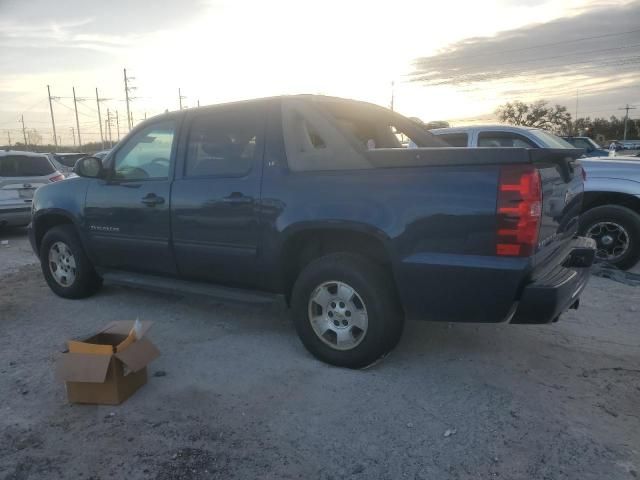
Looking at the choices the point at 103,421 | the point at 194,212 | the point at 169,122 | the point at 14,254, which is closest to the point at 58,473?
the point at 103,421

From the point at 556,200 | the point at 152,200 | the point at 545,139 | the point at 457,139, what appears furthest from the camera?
the point at 457,139

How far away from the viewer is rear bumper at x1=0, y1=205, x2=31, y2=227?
921 cm

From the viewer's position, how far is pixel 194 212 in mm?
4180

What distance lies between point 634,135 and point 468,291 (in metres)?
79.9

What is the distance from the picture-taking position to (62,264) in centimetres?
550

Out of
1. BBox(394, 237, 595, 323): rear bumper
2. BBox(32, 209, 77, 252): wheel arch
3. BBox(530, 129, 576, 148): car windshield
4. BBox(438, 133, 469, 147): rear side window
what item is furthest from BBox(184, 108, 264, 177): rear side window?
BBox(530, 129, 576, 148): car windshield

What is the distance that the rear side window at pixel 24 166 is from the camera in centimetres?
957

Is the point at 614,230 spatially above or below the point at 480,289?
below

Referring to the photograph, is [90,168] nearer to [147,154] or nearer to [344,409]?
[147,154]

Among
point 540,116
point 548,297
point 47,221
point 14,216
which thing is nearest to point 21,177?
point 14,216

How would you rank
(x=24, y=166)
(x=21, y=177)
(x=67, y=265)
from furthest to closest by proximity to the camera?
(x=24, y=166) → (x=21, y=177) → (x=67, y=265)

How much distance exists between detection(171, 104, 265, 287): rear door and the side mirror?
102 cm

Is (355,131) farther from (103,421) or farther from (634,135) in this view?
(634,135)

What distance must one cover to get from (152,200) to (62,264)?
5.73 ft
